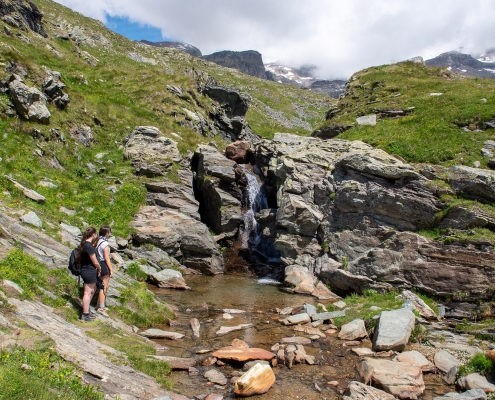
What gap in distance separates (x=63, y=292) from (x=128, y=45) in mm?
90112

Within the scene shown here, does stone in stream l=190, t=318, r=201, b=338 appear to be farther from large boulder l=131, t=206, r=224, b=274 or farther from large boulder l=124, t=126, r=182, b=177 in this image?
large boulder l=124, t=126, r=182, b=177

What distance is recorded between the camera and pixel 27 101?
2289cm

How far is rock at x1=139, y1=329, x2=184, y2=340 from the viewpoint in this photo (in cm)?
1098

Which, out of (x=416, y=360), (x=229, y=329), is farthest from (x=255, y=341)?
(x=416, y=360)

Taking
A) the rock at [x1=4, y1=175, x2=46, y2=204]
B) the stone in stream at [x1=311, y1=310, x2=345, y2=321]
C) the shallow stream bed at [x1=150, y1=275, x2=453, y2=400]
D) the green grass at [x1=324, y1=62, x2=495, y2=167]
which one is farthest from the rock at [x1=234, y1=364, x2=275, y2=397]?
the green grass at [x1=324, y1=62, x2=495, y2=167]

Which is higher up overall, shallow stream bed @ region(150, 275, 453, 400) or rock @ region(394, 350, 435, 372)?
rock @ region(394, 350, 435, 372)

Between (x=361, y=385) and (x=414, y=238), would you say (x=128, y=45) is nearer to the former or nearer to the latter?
(x=414, y=238)

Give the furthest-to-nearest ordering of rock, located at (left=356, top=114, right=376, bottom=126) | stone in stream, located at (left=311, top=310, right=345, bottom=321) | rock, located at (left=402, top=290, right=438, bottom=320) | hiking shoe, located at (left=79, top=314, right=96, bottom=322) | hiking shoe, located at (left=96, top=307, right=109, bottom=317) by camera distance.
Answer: rock, located at (left=356, top=114, right=376, bottom=126) < rock, located at (left=402, top=290, right=438, bottom=320) < stone in stream, located at (left=311, top=310, right=345, bottom=321) < hiking shoe, located at (left=96, top=307, right=109, bottom=317) < hiking shoe, located at (left=79, top=314, right=96, bottom=322)

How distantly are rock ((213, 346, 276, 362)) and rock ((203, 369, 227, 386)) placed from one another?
71cm

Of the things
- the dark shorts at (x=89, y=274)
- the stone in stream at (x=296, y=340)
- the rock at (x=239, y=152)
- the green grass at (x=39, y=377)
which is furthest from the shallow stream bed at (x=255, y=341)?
the rock at (x=239, y=152)

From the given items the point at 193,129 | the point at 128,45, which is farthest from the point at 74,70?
the point at 128,45

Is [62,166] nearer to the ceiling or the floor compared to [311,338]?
nearer to the ceiling

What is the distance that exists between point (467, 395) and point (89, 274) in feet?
34.3

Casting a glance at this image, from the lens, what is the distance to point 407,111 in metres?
30.1
